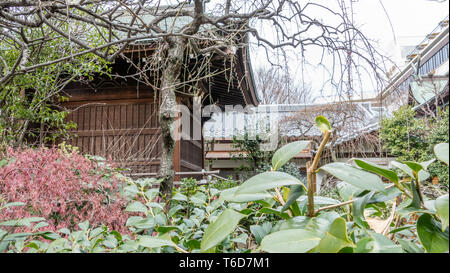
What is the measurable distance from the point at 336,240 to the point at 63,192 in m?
1.66

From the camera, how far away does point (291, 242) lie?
400 mm

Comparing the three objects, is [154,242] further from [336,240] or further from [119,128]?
[119,128]

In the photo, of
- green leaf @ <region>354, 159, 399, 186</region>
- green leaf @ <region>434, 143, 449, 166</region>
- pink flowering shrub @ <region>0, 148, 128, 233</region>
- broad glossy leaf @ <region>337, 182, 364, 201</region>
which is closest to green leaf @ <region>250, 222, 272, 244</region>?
broad glossy leaf @ <region>337, 182, 364, 201</region>

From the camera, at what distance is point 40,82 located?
4699 millimetres

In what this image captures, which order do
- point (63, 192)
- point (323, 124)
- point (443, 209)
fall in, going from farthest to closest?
point (63, 192)
point (323, 124)
point (443, 209)

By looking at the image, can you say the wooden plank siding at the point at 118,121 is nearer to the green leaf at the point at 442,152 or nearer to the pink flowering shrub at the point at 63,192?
the pink flowering shrub at the point at 63,192

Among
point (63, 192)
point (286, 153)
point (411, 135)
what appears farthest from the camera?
point (411, 135)

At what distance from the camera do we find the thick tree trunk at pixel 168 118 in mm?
1678

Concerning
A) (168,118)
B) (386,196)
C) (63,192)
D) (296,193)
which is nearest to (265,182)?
(296,193)

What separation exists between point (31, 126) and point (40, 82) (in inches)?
46.8

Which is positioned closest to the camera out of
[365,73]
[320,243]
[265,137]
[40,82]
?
[320,243]

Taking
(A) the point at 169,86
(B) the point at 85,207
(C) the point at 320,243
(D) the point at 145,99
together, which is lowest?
(B) the point at 85,207

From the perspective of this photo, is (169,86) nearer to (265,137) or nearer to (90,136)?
(90,136)
